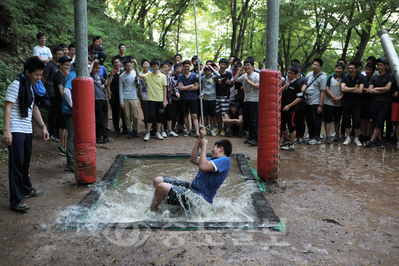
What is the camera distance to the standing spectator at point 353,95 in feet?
27.1

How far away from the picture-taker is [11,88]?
4250 millimetres

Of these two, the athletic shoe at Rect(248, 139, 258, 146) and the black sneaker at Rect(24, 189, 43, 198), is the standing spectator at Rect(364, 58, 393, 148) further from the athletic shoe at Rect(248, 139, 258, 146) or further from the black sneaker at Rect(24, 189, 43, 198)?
the black sneaker at Rect(24, 189, 43, 198)

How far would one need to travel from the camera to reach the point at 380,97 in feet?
26.6

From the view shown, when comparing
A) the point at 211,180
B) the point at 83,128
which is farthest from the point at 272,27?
the point at 83,128

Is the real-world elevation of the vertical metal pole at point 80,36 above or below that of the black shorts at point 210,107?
above

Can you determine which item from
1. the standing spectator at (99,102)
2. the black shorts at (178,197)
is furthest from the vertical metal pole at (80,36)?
the standing spectator at (99,102)

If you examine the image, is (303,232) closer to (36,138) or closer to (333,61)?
(36,138)

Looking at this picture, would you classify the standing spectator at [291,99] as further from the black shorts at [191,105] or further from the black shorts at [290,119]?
the black shorts at [191,105]

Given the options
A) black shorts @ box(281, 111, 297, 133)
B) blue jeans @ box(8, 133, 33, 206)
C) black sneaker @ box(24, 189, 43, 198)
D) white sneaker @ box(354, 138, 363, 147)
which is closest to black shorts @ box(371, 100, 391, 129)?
white sneaker @ box(354, 138, 363, 147)

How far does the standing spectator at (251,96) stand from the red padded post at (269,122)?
2.82 m

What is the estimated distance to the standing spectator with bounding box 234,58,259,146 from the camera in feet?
27.1

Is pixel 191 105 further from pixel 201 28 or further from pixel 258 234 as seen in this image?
pixel 201 28

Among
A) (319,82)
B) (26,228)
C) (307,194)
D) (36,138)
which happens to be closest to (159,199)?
(26,228)

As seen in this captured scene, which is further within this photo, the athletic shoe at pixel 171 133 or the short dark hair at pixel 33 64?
the athletic shoe at pixel 171 133
